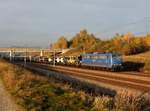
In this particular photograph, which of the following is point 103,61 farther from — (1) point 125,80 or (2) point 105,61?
(1) point 125,80

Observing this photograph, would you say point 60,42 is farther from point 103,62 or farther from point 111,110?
point 111,110

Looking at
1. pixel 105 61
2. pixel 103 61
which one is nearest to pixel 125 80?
pixel 105 61

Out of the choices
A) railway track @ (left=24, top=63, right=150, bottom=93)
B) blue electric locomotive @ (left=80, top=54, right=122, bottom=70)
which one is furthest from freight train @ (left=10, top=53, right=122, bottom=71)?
railway track @ (left=24, top=63, right=150, bottom=93)

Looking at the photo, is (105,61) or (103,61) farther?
(103,61)

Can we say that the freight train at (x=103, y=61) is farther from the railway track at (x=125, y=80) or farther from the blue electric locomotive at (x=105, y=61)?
the railway track at (x=125, y=80)

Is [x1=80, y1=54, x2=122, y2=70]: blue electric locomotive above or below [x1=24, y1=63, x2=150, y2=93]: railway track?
above

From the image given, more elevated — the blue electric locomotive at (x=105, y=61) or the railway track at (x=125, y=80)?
the blue electric locomotive at (x=105, y=61)

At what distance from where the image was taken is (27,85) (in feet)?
68.6

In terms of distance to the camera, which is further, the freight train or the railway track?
the freight train

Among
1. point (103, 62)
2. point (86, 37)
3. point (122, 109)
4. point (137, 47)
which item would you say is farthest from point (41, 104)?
point (86, 37)

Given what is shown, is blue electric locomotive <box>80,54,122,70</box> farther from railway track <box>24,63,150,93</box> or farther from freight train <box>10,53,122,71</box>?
railway track <box>24,63,150,93</box>

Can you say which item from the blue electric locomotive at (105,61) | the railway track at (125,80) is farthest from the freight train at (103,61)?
the railway track at (125,80)

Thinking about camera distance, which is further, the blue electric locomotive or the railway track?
the blue electric locomotive

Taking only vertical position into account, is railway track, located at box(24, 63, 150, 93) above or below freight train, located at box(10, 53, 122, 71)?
below
